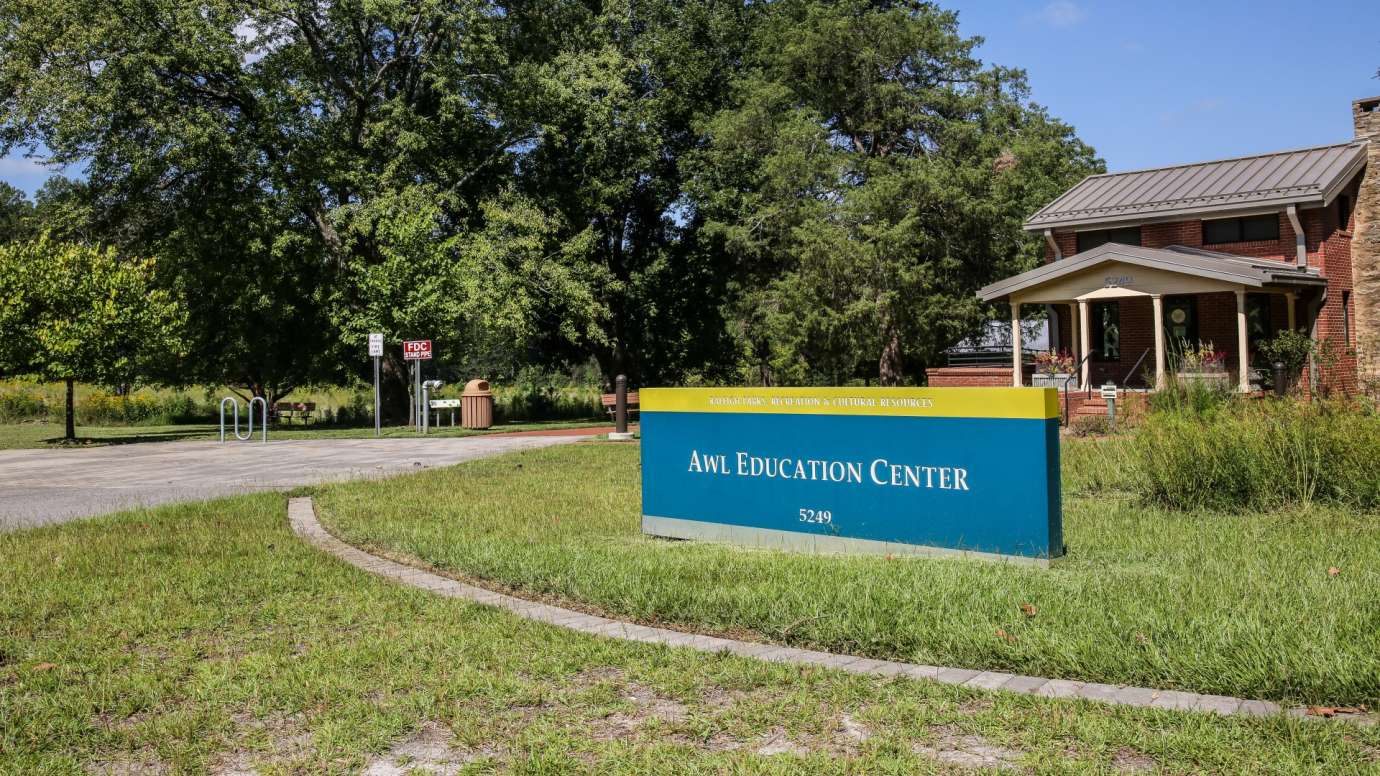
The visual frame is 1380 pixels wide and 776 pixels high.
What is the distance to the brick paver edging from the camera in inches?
165

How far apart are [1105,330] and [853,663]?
81.5 feet

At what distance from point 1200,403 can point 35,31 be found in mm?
28834

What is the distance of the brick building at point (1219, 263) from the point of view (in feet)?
75.8

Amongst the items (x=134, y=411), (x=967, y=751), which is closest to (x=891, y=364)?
(x=134, y=411)

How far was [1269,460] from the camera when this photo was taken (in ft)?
30.4

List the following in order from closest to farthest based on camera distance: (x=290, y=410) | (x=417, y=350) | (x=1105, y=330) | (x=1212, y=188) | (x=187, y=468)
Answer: (x=187, y=468)
(x=1212, y=188)
(x=417, y=350)
(x=1105, y=330)
(x=290, y=410)

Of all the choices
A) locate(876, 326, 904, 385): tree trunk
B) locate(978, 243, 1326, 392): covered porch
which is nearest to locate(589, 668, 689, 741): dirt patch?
locate(978, 243, 1326, 392): covered porch

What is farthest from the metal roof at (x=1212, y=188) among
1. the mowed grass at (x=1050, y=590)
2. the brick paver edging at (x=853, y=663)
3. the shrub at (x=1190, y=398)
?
the brick paver edging at (x=853, y=663)

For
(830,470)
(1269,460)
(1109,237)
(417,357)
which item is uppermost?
(1109,237)

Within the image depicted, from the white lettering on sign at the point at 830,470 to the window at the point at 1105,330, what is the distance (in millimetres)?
20898

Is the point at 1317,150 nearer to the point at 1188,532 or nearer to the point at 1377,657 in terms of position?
the point at 1188,532

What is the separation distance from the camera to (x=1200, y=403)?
467 inches

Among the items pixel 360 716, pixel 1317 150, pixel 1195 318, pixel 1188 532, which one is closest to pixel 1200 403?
pixel 1188 532

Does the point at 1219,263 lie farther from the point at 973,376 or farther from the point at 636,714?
the point at 636,714
